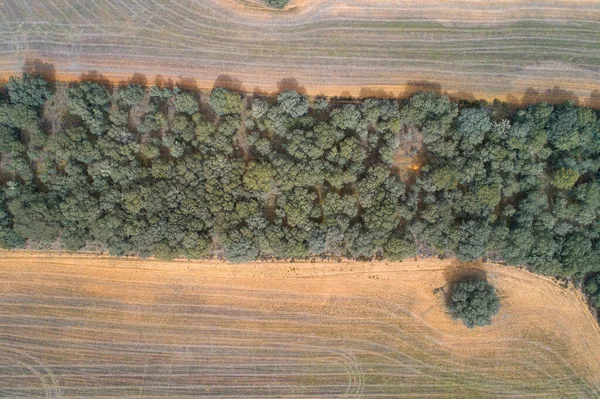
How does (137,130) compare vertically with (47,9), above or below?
below

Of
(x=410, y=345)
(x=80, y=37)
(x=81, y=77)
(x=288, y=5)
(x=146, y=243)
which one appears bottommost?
(x=410, y=345)

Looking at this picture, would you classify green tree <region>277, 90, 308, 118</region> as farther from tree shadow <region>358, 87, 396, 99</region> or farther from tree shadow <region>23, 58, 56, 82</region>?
tree shadow <region>23, 58, 56, 82</region>

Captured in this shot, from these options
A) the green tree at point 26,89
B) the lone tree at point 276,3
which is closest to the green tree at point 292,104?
the lone tree at point 276,3

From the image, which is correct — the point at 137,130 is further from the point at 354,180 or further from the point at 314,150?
the point at 354,180

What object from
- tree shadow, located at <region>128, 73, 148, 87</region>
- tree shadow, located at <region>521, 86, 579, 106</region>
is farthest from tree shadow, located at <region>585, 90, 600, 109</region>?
tree shadow, located at <region>128, 73, 148, 87</region>

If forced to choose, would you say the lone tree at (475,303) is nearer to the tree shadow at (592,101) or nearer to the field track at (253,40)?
the field track at (253,40)

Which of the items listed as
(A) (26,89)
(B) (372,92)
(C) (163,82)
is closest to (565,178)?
(B) (372,92)

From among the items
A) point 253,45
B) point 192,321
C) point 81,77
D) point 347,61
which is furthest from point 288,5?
point 192,321
